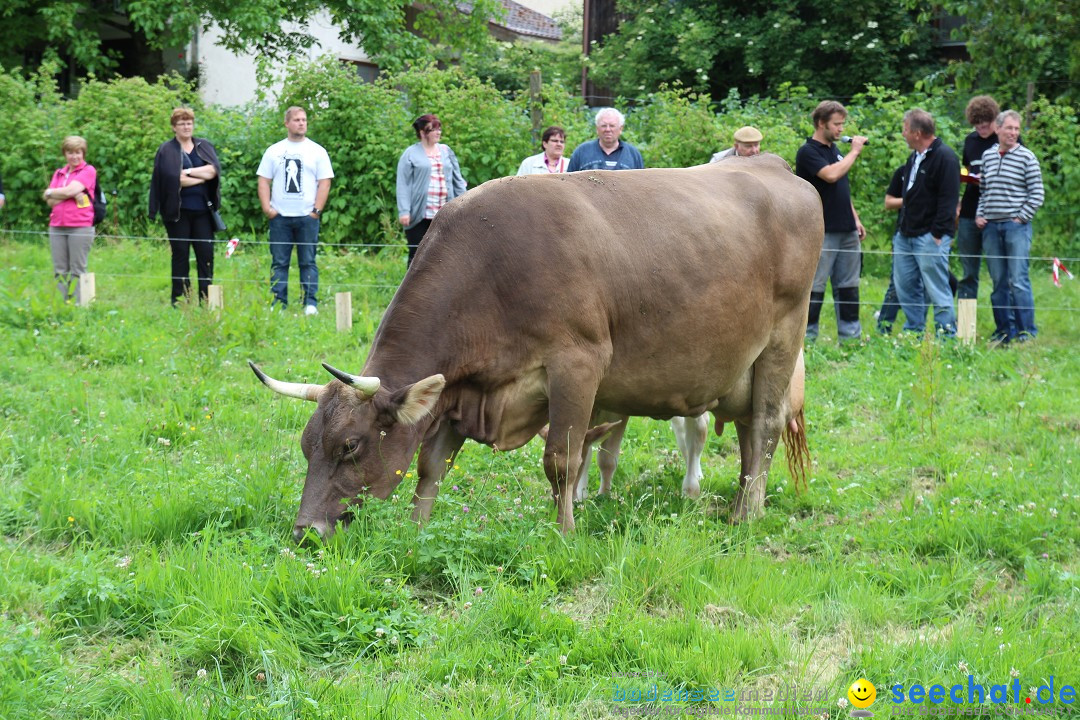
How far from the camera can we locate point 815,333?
9.87m

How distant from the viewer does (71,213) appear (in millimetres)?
10680

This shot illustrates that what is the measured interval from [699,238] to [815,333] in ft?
15.9


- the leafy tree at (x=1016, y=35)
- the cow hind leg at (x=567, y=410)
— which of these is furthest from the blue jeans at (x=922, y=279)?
the leafy tree at (x=1016, y=35)

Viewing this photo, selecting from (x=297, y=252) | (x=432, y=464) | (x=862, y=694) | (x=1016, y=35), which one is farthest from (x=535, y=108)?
(x=862, y=694)

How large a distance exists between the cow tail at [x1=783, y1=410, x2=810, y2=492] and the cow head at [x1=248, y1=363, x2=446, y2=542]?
7.69 feet

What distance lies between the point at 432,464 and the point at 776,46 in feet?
62.6

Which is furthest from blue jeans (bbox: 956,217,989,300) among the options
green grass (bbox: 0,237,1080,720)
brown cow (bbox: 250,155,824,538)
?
brown cow (bbox: 250,155,824,538)

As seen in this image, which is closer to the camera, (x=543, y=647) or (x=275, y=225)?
(x=543, y=647)

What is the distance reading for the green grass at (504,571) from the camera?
362cm

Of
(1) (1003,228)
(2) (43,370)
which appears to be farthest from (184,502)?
(1) (1003,228)

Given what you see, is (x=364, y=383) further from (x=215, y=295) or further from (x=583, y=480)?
(x=215, y=295)

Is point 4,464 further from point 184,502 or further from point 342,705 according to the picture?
point 342,705

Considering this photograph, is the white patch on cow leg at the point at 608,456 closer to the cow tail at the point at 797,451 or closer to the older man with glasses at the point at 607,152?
the cow tail at the point at 797,451

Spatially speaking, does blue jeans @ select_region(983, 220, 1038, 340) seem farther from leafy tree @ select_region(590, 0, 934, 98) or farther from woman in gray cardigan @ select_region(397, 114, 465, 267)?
leafy tree @ select_region(590, 0, 934, 98)
